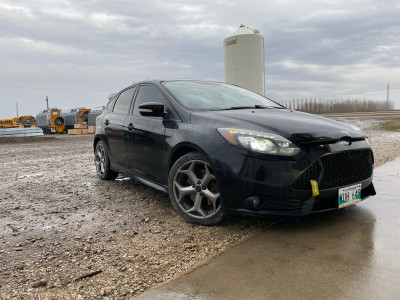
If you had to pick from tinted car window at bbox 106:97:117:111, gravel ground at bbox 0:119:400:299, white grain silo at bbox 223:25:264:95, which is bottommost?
gravel ground at bbox 0:119:400:299

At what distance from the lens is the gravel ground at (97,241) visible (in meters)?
2.17

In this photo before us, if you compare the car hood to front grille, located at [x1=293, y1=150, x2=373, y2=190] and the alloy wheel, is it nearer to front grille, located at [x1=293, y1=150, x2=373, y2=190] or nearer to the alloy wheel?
front grille, located at [x1=293, y1=150, x2=373, y2=190]

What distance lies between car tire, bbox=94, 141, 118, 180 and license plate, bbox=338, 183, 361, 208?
139 inches

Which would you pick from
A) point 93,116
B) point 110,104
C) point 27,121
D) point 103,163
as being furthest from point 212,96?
point 27,121

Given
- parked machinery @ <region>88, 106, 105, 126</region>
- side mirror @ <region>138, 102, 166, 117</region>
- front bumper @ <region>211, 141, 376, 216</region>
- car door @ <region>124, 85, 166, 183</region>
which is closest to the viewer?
front bumper @ <region>211, 141, 376, 216</region>

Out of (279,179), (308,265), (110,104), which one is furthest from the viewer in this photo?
(110,104)

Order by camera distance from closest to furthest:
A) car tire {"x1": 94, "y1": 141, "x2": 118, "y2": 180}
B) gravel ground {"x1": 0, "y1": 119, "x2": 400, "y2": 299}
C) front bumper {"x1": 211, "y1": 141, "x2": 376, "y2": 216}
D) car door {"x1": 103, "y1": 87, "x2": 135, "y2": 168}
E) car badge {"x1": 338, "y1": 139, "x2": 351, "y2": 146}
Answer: gravel ground {"x1": 0, "y1": 119, "x2": 400, "y2": 299} < front bumper {"x1": 211, "y1": 141, "x2": 376, "y2": 216} < car badge {"x1": 338, "y1": 139, "x2": 351, "y2": 146} < car door {"x1": 103, "y1": 87, "x2": 135, "y2": 168} < car tire {"x1": 94, "y1": 141, "x2": 118, "y2": 180}

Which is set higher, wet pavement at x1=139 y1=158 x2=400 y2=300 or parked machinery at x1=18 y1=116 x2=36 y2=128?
parked machinery at x1=18 y1=116 x2=36 y2=128

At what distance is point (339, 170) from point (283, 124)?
0.62 metres

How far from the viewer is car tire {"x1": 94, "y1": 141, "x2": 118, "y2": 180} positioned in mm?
5172

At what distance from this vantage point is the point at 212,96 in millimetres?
3877

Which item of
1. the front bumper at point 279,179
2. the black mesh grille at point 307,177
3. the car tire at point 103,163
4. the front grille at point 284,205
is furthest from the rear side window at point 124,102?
the black mesh grille at point 307,177

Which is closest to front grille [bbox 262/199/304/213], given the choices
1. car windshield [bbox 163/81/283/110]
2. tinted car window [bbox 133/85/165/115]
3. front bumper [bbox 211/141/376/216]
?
front bumper [bbox 211/141/376/216]

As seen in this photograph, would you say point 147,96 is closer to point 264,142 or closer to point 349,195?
point 264,142
